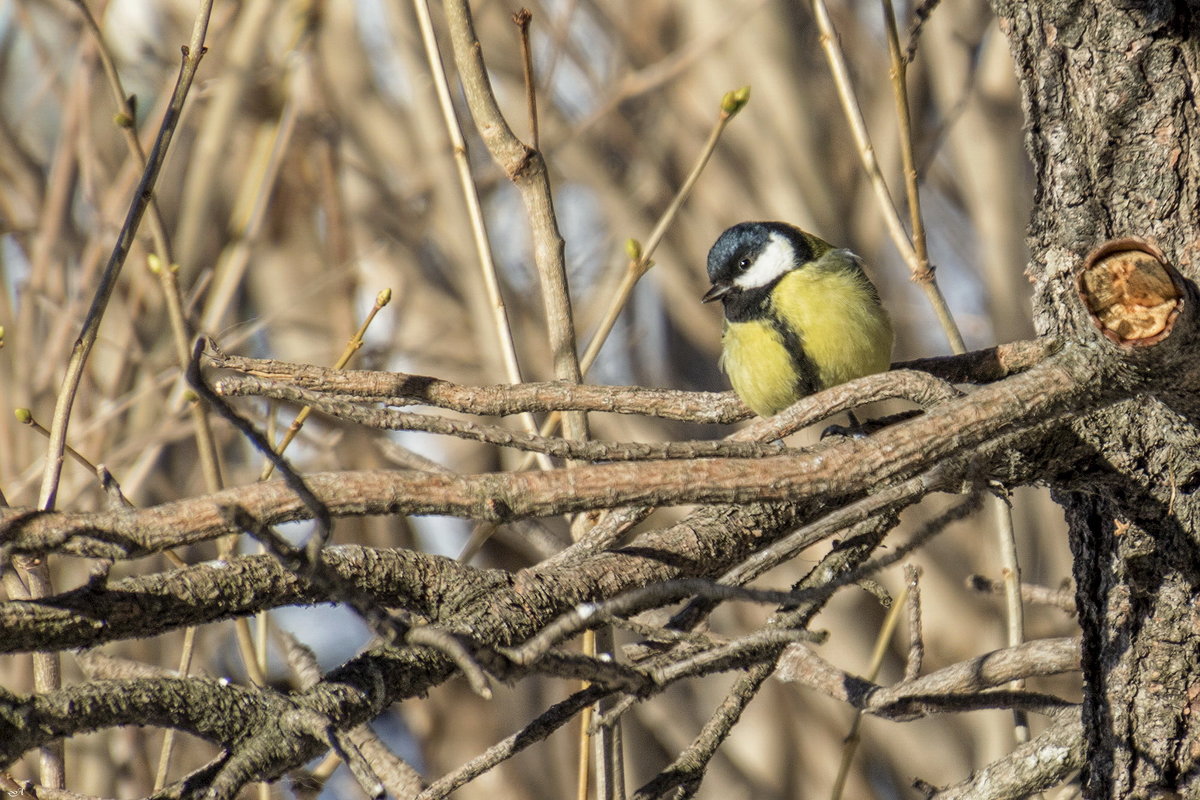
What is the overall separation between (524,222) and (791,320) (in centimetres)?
258

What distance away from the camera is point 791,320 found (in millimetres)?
2713

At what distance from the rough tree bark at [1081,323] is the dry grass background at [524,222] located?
2188 millimetres

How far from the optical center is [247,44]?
405 centimetres

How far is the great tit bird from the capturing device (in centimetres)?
262

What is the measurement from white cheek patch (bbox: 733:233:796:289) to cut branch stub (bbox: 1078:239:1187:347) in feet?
5.21

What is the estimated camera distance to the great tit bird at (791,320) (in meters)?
2.62

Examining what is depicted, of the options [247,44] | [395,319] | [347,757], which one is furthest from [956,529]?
[347,757]

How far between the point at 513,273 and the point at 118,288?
5.13 ft

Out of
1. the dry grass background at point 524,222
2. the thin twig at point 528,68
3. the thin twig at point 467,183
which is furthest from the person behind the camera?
the dry grass background at point 524,222

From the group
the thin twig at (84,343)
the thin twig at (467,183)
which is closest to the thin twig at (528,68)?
the thin twig at (467,183)

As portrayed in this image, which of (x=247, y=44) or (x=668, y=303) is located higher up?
(x=247, y=44)

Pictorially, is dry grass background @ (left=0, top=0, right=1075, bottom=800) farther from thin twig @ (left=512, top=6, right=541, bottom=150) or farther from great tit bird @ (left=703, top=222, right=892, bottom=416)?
thin twig @ (left=512, top=6, right=541, bottom=150)

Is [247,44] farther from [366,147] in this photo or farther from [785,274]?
[785,274]

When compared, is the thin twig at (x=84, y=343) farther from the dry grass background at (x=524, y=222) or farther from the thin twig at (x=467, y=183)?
the dry grass background at (x=524, y=222)
